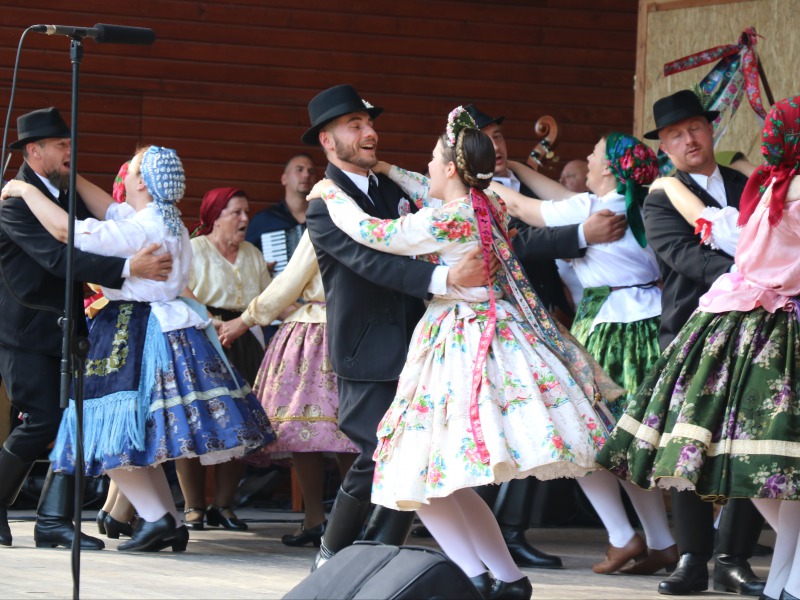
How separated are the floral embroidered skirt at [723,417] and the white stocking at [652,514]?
25.2 inches

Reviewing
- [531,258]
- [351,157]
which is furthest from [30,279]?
[531,258]

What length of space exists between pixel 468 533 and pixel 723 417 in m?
0.88

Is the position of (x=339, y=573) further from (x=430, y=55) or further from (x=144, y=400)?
(x=430, y=55)

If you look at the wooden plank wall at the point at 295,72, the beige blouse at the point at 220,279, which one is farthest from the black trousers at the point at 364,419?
the wooden plank wall at the point at 295,72

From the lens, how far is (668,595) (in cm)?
444

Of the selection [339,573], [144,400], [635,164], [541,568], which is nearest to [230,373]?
[144,400]

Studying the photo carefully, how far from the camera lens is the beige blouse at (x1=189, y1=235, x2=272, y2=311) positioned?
6941 mm

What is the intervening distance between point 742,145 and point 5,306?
3.77 meters

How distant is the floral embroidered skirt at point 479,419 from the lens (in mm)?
3963

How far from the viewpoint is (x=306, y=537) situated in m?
5.92

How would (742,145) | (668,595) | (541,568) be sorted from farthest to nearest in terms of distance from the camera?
(742,145)
(541,568)
(668,595)

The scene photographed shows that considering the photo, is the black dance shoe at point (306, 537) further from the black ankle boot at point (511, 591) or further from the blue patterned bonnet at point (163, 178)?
the black ankle boot at point (511, 591)

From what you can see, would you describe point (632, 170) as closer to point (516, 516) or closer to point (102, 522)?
point (516, 516)

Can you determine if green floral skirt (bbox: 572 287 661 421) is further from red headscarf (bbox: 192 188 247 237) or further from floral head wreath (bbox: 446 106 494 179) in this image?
red headscarf (bbox: 192 188 247 237)
